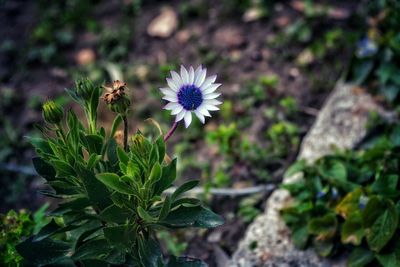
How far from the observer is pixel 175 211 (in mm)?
1943

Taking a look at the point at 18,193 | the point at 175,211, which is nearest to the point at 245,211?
the point at 175,211

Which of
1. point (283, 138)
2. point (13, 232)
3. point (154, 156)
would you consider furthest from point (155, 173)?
point (283, 138)

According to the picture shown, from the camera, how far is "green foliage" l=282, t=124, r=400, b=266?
2.29m

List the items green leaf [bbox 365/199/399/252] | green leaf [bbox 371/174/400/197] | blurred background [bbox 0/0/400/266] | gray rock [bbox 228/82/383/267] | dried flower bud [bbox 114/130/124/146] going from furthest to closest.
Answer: blurred background [bbox 0/0/400/266]
gray rock [bbox 228/82/383/267]
green leaf [bbox 371/174/400/197]
green leaf [bbox 365/199/399/252]
dried flower bud [bbox 114/130/124/146]

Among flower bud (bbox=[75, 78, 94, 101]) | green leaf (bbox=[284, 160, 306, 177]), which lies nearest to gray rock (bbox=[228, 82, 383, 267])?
green leaf (bbox=[284, 160, 306, 177])

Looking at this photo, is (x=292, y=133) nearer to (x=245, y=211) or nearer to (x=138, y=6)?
(x=245, y=211)

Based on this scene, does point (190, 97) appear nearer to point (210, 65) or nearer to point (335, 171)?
point (335, 171)

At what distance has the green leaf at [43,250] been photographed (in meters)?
1.91

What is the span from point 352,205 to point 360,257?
0.69 feet

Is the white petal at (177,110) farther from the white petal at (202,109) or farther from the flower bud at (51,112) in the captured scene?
the flower bud at (51,112)

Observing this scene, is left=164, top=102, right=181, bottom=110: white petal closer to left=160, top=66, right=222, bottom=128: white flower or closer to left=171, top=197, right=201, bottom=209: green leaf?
left=160, top=66, right=222, bottom=128: white flower

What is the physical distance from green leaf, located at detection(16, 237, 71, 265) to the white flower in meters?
0.62

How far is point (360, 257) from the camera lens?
7.61ft

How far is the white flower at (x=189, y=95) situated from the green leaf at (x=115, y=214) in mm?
348
